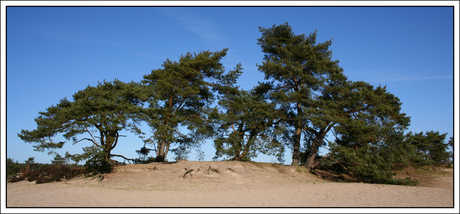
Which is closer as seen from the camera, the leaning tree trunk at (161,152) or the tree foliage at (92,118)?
the tree foliage at (92,118)

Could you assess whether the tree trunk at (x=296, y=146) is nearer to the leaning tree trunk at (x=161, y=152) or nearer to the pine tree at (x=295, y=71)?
the pine tree at (x=295, y=71)

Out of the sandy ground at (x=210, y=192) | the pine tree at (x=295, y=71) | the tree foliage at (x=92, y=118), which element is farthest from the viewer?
the pine tree at (x=295, y=71)

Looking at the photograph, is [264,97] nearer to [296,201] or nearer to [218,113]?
[218,113]

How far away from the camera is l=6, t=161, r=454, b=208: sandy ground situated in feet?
34.0

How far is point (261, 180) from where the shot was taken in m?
17.4

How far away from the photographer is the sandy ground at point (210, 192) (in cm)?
1038

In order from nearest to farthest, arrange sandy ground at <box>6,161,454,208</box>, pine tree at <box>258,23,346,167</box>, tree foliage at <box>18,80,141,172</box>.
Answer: sandy ground at <box>6,161,454,208</box> < tree foliage at <box>18,80,141,172</box> < pine tree at <box>258,23,346,167</box>

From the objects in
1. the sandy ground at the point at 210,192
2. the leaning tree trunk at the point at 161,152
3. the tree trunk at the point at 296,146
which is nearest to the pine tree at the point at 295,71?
the tree trunk at the point at 296,146

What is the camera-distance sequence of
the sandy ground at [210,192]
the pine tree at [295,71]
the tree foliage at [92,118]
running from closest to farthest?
1. the sandy ground at [210,192]
2. the tree foliage at [92,118]
3. the pine tree at [295,71]

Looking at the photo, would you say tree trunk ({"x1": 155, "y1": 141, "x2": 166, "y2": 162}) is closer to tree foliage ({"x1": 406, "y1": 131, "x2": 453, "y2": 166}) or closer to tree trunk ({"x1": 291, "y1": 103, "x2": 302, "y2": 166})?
tree trunk ({"x1": 291, "y1": 103, "x2": 302, "y2": 166})

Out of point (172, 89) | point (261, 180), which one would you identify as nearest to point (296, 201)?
point (261, 180)

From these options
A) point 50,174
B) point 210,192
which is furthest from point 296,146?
point 50,174

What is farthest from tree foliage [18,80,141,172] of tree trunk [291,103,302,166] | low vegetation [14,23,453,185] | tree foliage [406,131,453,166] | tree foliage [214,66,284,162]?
tree foliage [406,131,453,166]

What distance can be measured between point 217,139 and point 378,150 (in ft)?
37.3
